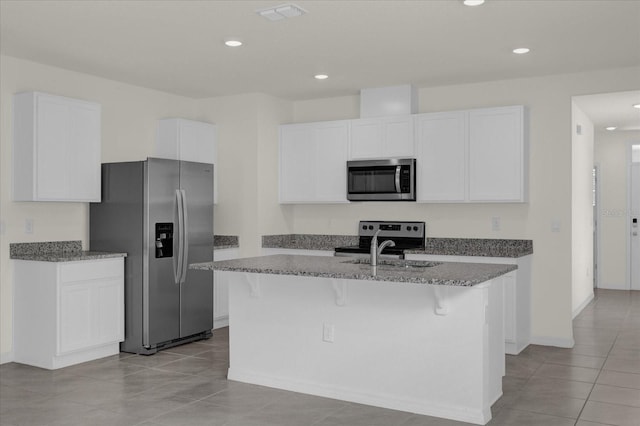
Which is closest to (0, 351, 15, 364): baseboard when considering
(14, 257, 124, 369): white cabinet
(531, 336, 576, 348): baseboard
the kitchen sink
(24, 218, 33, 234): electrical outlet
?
(14, 257, 124, 369): white cabinet

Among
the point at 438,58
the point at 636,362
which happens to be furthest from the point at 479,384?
the point at 438,58

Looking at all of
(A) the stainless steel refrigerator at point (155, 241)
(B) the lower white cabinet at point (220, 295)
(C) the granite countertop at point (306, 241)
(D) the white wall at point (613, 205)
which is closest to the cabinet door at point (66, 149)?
(A) the stainless steel refrigerator at point (155, 241)

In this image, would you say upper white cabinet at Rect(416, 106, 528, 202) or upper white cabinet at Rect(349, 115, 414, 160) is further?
upper white cabinet at Rect(349, 115, 414, 160)

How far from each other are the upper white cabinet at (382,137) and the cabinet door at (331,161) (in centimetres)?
13

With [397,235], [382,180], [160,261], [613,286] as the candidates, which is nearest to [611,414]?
[397,235]

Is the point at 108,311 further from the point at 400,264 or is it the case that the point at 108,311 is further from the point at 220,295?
the point at 400,264

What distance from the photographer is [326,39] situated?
4.47 m

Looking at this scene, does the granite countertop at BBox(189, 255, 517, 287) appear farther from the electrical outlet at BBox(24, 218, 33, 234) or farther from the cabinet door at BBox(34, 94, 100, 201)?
the electrical outlet at BBox(24, 218, 33, 234)

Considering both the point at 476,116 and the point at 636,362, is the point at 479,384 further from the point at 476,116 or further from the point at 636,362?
the point at 476,116

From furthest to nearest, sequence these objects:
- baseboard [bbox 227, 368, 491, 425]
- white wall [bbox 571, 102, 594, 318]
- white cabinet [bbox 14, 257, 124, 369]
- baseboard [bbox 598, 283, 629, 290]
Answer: baseboard [bbox 598, 283, 629, 290] < white wall [bbox 571, 102, 594, 318] < white cabinet [bbox 14, 257, 124, 369] < baseboard [bbox 227, 368, 491, 425]

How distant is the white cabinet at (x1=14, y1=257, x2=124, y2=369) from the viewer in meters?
4.79

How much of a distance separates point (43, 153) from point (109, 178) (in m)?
0.67

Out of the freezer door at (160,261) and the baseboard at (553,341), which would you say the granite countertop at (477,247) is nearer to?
the baseboard at (553,341)

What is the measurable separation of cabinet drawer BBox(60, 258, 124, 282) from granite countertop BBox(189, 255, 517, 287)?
1424 millimetres
